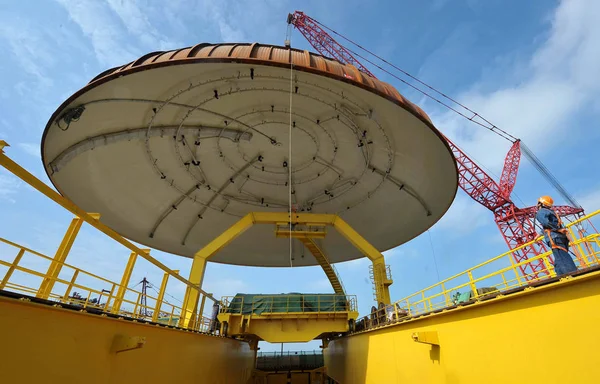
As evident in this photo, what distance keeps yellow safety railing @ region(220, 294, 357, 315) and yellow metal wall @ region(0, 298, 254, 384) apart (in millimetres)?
7058

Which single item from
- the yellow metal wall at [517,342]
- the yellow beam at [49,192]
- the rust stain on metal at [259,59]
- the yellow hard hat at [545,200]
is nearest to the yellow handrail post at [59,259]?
the yellow beam at [49,192]

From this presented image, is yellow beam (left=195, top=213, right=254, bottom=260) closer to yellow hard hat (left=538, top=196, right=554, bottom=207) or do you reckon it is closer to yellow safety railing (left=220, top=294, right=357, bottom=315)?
yellow safety railing (left=220, top=294, right=357, bottom=315)

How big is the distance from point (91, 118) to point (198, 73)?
530 centimetres

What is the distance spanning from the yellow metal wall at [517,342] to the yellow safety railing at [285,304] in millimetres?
7589

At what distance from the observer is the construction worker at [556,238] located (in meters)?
4.30

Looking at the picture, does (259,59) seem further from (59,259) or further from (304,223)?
A: (304,223)

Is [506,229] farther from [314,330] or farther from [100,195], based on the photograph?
[100,195]

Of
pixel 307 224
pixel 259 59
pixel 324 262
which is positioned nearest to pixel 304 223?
pixel 307 224

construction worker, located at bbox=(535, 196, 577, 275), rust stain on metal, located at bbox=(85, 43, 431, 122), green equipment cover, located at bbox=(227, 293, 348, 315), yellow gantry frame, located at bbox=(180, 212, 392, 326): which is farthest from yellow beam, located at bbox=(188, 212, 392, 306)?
construction worker, located at bbox=(535, 196, 577, 275)

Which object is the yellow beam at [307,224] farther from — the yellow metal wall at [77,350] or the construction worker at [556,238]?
the construction worker at [556,238]

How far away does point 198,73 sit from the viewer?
11.2 meters

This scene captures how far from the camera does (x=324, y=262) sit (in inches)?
829

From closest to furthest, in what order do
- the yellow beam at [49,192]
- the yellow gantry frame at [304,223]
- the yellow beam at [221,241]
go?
the yellow beam at [49,192]
the yellow gantry frame at [304,223]
the yellow beam at [221,241]

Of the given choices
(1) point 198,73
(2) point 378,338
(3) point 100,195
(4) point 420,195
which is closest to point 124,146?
(3) point 100,195
